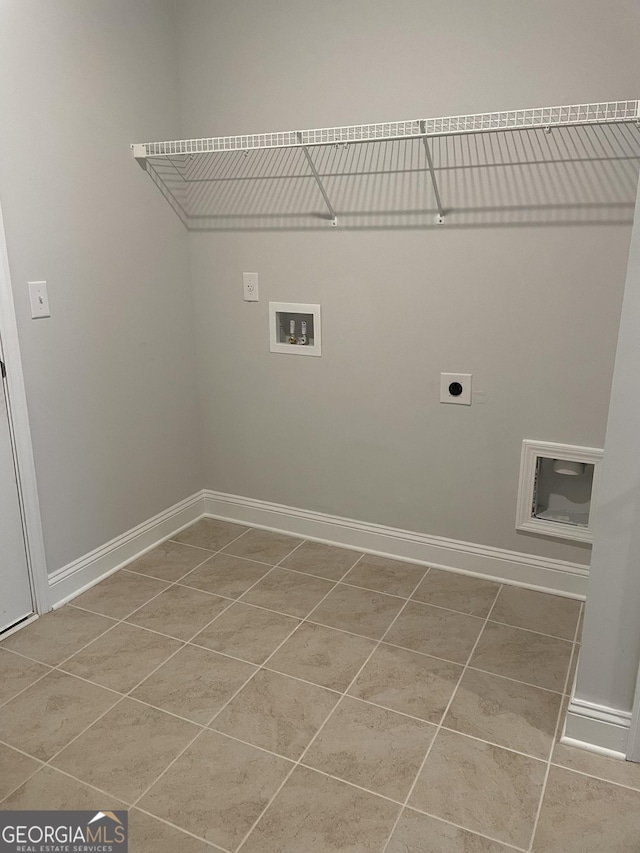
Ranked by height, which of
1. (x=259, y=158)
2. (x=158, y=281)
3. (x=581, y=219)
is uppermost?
(x=259, y=158)

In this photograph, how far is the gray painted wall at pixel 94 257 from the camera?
237 cm

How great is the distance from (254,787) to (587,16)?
98.4 inches

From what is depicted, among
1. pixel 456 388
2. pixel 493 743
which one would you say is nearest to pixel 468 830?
pixel 493 743

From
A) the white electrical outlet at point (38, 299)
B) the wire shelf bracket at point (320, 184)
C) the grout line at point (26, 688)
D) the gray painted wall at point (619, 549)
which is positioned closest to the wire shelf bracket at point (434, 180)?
the wire shelf bracket at point (320, 184)

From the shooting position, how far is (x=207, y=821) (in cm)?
171

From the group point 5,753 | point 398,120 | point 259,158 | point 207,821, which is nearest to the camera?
point 207,821

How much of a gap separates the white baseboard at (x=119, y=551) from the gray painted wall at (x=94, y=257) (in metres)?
0.05

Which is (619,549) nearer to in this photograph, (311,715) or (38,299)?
(311,715)

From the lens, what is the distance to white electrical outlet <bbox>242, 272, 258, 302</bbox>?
3.05 meters

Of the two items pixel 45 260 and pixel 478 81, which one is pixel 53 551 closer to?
pixel 45 260

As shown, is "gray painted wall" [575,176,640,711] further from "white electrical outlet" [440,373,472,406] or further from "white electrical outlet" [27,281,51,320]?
"white electrical outlet" [27,281,51,320]

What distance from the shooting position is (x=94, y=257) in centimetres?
269

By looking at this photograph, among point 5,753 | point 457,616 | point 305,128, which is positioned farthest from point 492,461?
point 5,753

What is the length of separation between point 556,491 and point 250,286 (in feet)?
5.10
